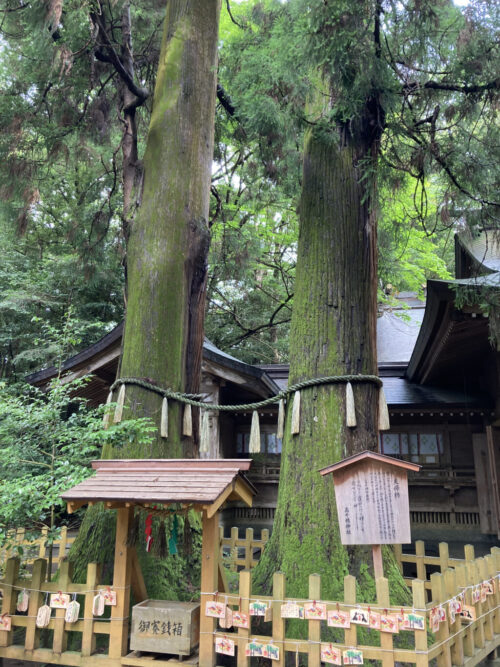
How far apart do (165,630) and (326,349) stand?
2.61 m

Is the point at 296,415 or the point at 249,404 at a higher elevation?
the point at 249,404

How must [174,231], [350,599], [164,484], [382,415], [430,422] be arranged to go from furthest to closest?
[430,422]
[174,231]
[382,415]
[164,484]
[350,599]

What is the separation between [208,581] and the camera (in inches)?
135

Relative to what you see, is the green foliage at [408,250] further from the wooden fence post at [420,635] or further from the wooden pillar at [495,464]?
the wooden fence post at [420,635]

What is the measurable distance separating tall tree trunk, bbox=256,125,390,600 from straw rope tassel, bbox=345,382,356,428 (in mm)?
85

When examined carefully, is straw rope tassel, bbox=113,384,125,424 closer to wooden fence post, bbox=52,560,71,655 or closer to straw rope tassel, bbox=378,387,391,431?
wooden fence post, bbox=52,560,71,655

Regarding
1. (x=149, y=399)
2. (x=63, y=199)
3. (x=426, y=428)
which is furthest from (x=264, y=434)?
(x=63, y=199)

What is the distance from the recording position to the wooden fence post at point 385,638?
3.00 metres

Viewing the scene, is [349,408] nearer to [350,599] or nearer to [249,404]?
[249,404]

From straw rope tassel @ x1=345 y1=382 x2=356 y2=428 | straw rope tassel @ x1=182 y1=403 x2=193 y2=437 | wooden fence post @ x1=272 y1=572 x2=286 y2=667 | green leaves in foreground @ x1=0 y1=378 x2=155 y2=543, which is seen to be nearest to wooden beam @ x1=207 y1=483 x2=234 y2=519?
wooden fence post @ x1=272 y1=572 x2=286 y2=667

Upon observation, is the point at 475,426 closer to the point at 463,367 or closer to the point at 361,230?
the point at 463,367

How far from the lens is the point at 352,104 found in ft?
15.9

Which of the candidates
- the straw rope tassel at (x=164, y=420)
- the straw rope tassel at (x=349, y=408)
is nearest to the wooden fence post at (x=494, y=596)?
the straw rope tassel at (x=349, y=408)

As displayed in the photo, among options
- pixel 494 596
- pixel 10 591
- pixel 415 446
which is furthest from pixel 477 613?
pixel 415 446
